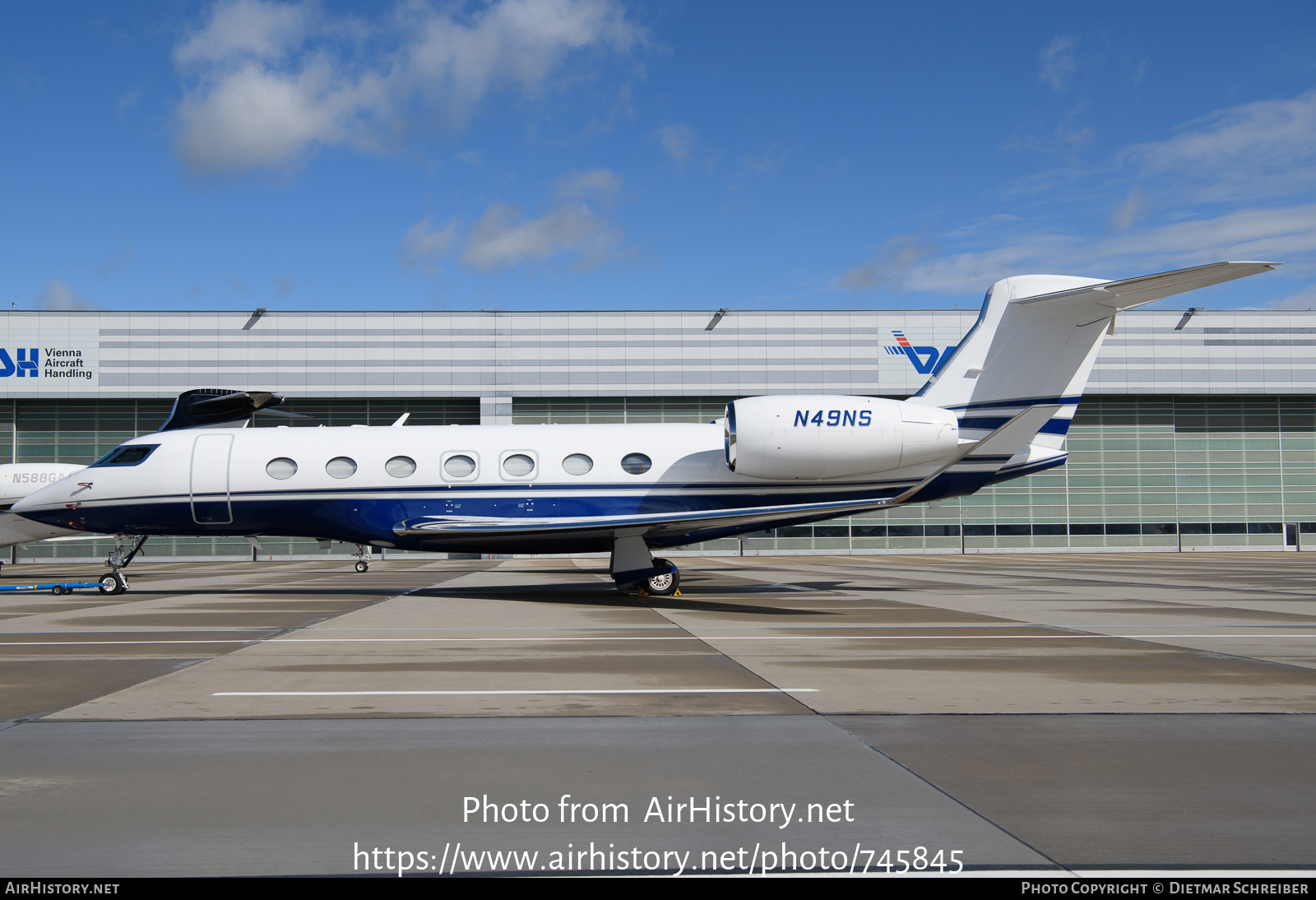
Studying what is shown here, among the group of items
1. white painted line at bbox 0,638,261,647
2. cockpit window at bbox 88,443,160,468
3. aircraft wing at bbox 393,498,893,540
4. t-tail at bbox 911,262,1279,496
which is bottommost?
white painted line at bbox 0,638,261,647

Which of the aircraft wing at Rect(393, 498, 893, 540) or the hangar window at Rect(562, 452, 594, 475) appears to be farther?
the hangar window at Rect(562, 452, 594, 475)

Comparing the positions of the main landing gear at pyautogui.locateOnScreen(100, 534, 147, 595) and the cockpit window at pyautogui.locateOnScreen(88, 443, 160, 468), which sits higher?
the cockpit window at pyautogui.locateOnScreen(88, 443, 160, 468)

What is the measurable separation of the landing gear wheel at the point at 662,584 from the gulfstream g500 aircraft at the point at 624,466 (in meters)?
0.04

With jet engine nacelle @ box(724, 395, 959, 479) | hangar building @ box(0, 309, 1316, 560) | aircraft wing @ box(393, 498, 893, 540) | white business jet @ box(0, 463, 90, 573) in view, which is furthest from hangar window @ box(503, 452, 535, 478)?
hangar building @ box(0, 309, 1316, 560)

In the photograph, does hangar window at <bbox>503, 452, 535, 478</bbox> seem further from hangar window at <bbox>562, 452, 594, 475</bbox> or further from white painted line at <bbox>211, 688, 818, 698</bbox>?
white painted line at <bbox>211, 688, 818, 698</bbox>

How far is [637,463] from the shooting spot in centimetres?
1689

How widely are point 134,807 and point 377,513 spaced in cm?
1302

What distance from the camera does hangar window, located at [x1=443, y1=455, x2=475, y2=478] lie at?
16953 millimetres

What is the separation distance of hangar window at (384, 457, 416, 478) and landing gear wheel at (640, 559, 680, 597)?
189 inches

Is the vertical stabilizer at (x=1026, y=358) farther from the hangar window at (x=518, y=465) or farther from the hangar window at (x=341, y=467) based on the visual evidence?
the hangar window at (x=341, y=467)

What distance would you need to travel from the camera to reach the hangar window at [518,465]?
16906 millimetres

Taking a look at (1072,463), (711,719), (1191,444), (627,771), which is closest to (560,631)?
(711,719)

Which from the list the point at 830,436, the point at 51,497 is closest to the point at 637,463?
the point at 830,436

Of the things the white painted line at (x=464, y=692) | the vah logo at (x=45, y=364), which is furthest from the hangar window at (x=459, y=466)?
the vah logo at (x=45, y=364)
